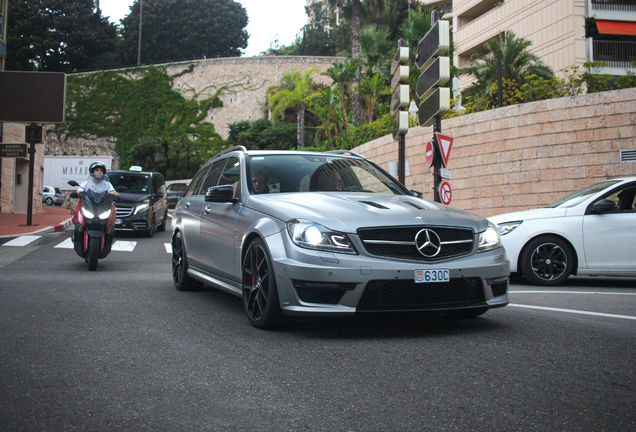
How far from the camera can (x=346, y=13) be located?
1550 inches

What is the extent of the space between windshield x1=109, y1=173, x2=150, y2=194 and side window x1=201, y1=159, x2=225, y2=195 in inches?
457

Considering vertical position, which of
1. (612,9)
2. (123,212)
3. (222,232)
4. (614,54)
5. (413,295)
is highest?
(612,9)

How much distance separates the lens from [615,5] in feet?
107

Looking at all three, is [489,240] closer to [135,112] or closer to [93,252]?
[93,252]

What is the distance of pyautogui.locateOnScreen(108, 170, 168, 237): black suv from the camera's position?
1750 cm

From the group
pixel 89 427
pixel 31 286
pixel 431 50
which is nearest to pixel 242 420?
pixel 89 427

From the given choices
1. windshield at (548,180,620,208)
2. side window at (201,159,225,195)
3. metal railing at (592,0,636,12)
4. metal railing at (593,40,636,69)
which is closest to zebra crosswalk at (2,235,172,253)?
side window at (201,159,225,195)

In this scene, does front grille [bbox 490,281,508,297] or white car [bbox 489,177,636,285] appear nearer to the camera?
front grille [bbox 490,281,508,297]

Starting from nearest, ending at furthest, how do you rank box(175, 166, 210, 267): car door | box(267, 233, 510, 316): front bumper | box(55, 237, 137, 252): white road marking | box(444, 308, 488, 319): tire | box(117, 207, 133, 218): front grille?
1. box(267, 233, 510, 316): front bumper
2. box(444, 308, 488, 319): tire
3. box(175, 166, 210, 267): car door
4. box(55, 237, 137, 252): white road marking
5. box(117, 207, 133, 218): front grille

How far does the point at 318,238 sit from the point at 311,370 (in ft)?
3.73

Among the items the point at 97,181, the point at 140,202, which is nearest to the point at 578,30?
the point at 140,202

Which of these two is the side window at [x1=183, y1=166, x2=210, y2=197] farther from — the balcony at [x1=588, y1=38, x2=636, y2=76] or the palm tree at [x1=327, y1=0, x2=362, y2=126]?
the palm tree at [x1=327, y1=0, x2=362, y2=126]

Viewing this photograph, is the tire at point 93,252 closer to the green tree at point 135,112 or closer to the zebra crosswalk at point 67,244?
the zebra crosswalk at point 67,244

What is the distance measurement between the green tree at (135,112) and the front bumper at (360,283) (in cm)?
5773
